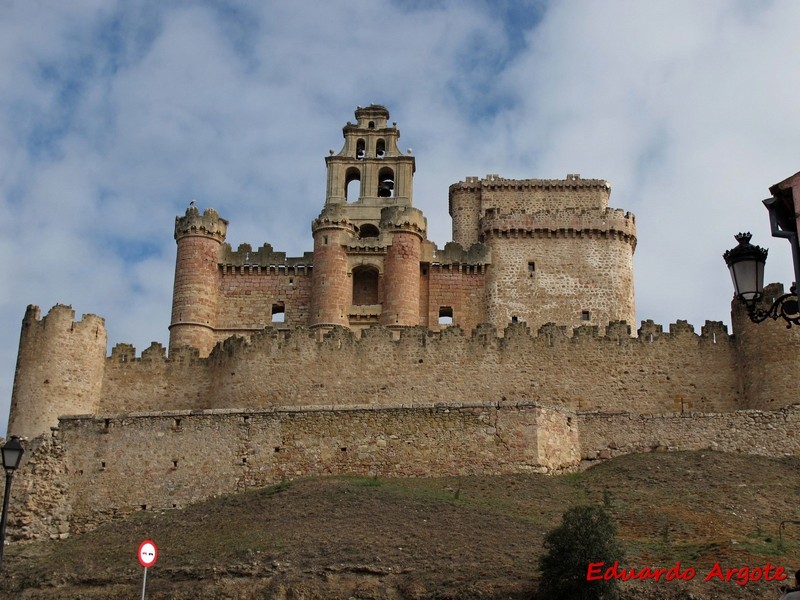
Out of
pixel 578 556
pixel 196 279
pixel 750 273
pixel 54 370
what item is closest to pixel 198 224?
pixel 196 279

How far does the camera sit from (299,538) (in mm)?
23922

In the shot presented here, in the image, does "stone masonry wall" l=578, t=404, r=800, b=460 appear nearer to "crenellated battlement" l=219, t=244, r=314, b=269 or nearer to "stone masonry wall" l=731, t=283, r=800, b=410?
"stone masonry wall" l=731, t=283, r=800, b=410

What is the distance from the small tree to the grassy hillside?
24.4 inches

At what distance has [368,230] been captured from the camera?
167 feet

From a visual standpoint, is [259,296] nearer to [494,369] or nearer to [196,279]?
[196,279]

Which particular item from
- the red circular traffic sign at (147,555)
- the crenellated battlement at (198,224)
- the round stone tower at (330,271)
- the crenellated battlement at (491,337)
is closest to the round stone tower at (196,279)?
the crenellated battlement at (198,224)

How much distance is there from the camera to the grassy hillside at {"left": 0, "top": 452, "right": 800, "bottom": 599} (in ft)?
71.1

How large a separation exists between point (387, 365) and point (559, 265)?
14135 millimetres

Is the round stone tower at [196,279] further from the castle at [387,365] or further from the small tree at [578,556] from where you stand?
the small tree at [578,556]

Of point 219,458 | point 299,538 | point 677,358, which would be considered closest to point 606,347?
point 677,358

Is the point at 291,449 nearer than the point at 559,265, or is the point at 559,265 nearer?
the point at 291,449

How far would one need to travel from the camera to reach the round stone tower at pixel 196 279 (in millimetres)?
45250

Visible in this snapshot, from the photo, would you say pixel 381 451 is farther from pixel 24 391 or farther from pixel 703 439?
pixel 24 391

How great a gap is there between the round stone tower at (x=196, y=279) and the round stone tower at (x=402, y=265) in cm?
723
